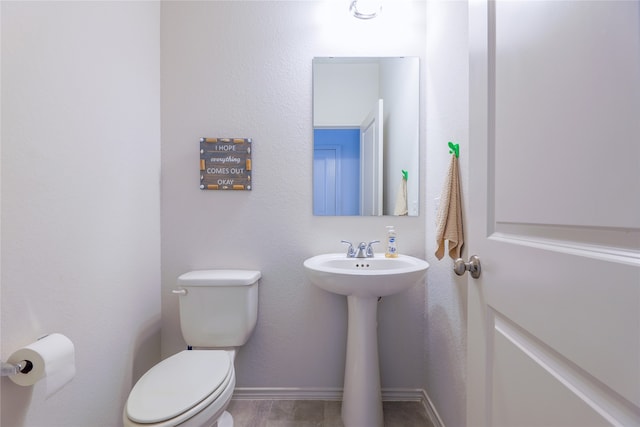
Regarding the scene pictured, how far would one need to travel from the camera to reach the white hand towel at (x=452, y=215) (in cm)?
114

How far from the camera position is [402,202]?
1626 mm

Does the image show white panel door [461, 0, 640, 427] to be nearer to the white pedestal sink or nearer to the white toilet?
the white pedestal sink

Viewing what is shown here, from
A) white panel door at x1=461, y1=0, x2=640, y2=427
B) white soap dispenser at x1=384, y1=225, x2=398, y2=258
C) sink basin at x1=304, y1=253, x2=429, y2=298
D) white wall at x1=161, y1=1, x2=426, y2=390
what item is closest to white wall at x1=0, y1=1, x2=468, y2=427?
white wall at x1=161, y1=1, x2=426, y2=390

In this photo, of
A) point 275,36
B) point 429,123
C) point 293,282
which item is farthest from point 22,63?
point 429,123

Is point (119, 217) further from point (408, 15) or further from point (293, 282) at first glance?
point (408, 15)

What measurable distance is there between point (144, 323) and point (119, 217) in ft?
1.86

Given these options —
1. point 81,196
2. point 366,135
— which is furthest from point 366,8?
point 81,196

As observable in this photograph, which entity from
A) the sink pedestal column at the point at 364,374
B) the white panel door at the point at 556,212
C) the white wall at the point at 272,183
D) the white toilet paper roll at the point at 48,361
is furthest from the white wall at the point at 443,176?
the white toilet paper roll at the point at 48,361

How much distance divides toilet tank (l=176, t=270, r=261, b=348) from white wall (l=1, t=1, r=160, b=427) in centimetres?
24

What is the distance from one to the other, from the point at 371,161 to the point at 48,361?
1.51 m

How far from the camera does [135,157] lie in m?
1.39

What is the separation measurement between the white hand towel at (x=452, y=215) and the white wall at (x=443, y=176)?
3 cm

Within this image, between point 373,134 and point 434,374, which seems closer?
point 434,374

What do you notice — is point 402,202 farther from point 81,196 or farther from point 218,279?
point 81,196
